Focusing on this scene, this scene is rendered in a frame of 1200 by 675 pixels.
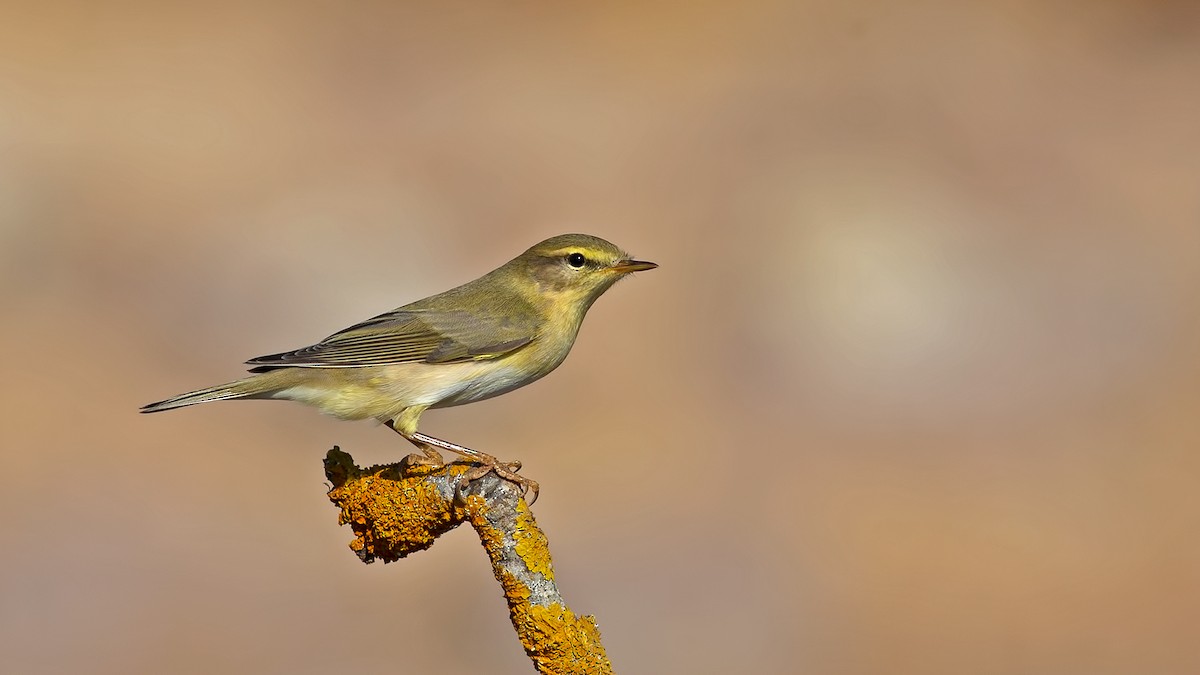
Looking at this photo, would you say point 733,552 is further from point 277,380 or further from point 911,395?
point 277,380

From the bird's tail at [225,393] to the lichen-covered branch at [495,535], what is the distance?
3.54 ft

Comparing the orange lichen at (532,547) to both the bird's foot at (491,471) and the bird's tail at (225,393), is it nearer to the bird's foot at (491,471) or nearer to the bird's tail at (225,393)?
the bird's foot at (491,471)

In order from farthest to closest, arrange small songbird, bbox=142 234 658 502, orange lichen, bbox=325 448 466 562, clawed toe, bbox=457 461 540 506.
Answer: small songbird, bbox=142 234 658 502 → orange lichen, bbox=325 448 466 562 → clawed toe, bbox=457 461 540 506

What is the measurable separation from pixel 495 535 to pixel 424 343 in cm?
230

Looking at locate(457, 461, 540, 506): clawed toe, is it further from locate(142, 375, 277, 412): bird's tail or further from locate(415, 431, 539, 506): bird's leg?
locate(142, 375, 277, 412): bird's tail

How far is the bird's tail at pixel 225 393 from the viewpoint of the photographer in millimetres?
6258

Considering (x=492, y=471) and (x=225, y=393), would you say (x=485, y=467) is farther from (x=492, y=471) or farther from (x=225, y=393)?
(x=225, y=393)

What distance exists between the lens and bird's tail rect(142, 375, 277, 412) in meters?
6.26

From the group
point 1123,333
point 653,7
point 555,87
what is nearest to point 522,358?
point 1123,333

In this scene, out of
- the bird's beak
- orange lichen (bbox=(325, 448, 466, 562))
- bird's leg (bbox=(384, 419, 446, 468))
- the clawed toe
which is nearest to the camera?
the clawed toe

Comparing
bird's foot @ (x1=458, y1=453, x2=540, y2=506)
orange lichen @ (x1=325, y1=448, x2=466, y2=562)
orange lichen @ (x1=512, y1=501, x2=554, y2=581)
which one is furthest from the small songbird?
orange lichen @ (x1=512, y1=501, x2=554, y2=581)

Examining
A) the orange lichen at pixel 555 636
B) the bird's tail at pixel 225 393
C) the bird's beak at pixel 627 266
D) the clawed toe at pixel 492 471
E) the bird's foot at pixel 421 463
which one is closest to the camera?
the orange lichen at pixel 555 636

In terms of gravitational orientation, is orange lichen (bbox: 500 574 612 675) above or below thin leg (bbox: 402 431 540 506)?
below

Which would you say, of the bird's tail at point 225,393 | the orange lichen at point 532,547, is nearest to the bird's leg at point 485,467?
the orange lichen at point 532,547
